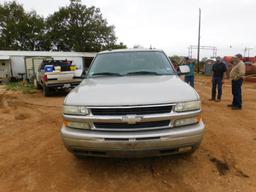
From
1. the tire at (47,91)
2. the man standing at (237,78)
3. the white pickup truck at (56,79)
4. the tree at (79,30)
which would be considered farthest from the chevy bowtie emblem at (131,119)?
the tree at (79,30)

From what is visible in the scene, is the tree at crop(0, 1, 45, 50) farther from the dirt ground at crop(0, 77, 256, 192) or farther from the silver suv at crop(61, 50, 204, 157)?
the silver suv at crop(61, 50, 204, 157)

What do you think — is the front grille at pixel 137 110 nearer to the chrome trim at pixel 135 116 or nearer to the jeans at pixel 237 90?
the chrome trim at pixel 135 116

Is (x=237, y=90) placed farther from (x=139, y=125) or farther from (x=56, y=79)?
(x=56, y=79)

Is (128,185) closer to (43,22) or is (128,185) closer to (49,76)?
(49,76)

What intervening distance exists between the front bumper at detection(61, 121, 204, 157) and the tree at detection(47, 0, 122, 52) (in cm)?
4315

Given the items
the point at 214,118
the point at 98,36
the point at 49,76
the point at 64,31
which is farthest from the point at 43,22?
the point at 214,118

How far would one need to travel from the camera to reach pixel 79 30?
46.1 meters

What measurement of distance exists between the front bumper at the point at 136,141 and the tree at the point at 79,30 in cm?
4315

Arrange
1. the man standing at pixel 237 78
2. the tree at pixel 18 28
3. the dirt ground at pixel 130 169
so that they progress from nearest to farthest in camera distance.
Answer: the dirt ground at pixel 130 169 < the man standing at pixel 237 78 < the tree at pixel 18 28

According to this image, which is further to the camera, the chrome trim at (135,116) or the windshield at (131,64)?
the windshield at (131,64)

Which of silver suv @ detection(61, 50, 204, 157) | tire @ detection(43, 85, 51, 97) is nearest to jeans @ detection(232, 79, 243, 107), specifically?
silver suv @ detection(61, 50, 204, 157)

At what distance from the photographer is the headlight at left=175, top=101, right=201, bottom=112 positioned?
3.20 meters

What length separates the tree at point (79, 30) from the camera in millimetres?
45656

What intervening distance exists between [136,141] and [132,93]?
643mm
